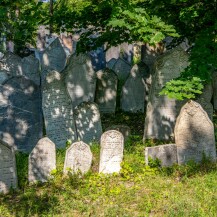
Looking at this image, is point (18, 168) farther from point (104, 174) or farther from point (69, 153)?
point (104, 174)

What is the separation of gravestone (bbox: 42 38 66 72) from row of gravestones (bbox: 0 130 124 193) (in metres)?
6.62

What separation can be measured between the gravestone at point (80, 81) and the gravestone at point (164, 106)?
7.48ft

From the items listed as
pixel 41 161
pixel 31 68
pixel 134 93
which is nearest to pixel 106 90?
pixel 134 93

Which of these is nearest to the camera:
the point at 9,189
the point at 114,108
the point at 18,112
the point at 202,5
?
the point at 9,189

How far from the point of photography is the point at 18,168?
249 inches

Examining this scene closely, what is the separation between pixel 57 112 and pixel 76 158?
1828 millimetres

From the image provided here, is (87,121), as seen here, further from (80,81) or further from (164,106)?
(80,81)

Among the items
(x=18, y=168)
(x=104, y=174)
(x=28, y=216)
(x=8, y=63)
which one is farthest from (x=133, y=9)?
(x=8, y=63)

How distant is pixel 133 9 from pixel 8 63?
6106 millimetres

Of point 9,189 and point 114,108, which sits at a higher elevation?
point 114,108

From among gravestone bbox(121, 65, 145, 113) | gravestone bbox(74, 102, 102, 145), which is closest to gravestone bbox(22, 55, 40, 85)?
gravestone bbox(121, 65, 145, 113)

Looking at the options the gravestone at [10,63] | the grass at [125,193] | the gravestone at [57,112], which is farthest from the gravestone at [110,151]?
the gravestone at [10,63]

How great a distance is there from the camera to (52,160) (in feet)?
19.9

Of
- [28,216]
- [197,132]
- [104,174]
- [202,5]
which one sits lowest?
[28,216]
